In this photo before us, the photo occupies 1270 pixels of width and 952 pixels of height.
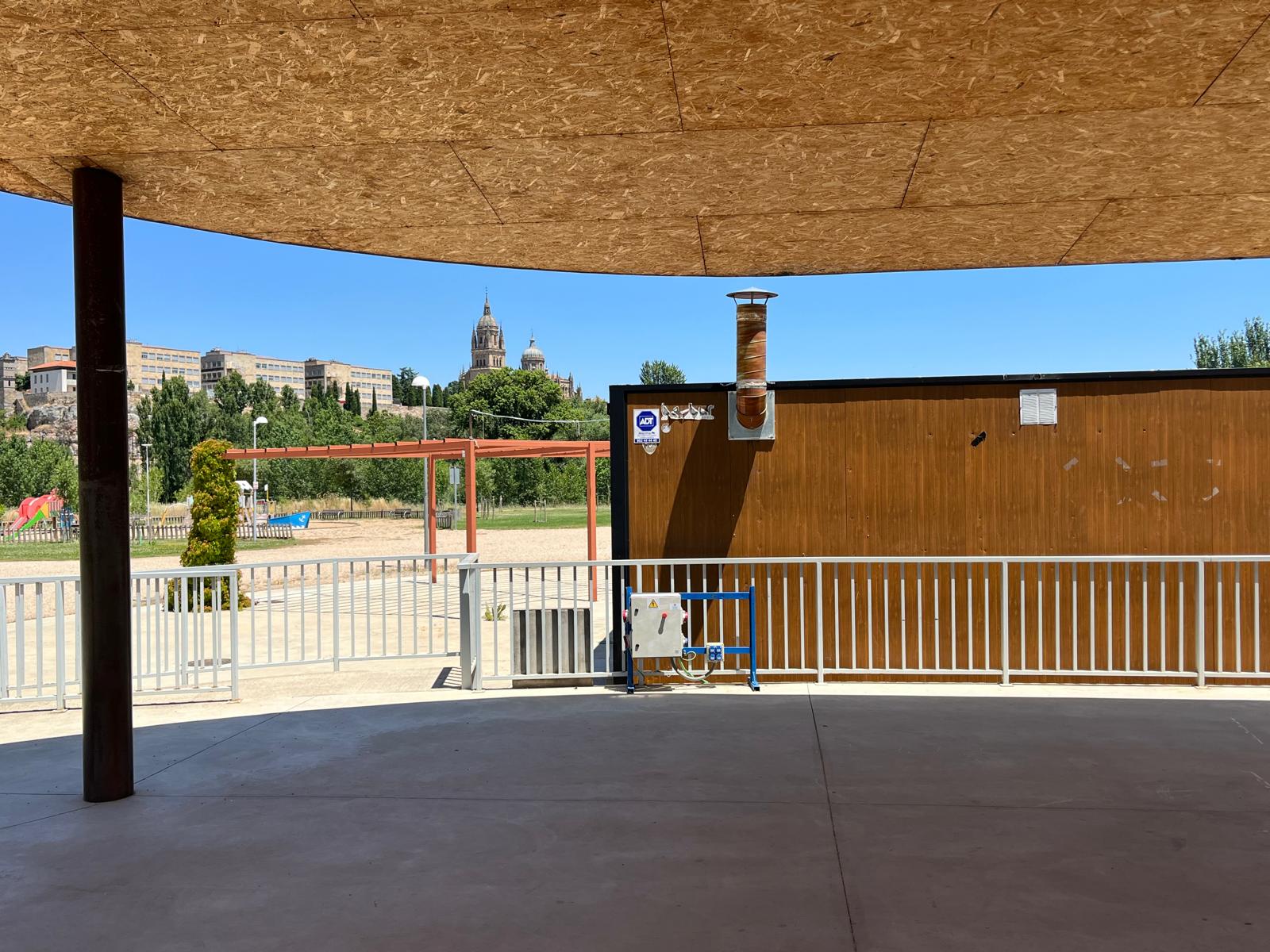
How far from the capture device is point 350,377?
18912 cm

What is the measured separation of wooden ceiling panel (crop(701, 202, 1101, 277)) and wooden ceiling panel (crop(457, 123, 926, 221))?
331 millimetres

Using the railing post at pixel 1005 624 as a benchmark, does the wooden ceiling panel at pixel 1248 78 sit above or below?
above

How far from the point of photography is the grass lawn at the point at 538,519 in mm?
42531

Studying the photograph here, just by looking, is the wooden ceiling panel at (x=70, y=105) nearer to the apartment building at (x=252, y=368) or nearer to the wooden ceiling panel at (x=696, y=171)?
the wooden ceiling panel at (x=696, y=171)

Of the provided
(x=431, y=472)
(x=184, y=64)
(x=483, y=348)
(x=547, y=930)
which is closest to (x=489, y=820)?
(x=547, y=930)

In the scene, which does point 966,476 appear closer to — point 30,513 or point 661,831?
point 661,831

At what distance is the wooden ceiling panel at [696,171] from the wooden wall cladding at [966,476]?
8.13 ft

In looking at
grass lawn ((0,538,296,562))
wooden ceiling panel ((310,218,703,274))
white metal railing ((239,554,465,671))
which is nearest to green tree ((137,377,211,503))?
grass lawn ((0,538,296,562))

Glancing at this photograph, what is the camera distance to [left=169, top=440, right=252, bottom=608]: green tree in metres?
15.8

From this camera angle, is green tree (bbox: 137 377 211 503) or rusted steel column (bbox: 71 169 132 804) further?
green tree (bbox: 137 377 211 503)

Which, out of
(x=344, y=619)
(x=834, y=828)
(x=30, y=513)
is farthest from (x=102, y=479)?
(x=30, y=513)

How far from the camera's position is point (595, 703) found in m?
6.77

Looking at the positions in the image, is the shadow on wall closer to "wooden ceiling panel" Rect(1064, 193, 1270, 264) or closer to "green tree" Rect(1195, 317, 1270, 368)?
"wooden ceiling panel" Rect(1064, 193, 1270, 264)

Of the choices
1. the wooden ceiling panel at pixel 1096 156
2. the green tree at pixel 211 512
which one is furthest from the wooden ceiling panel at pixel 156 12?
Answer: the green tree at pixel 211 512
